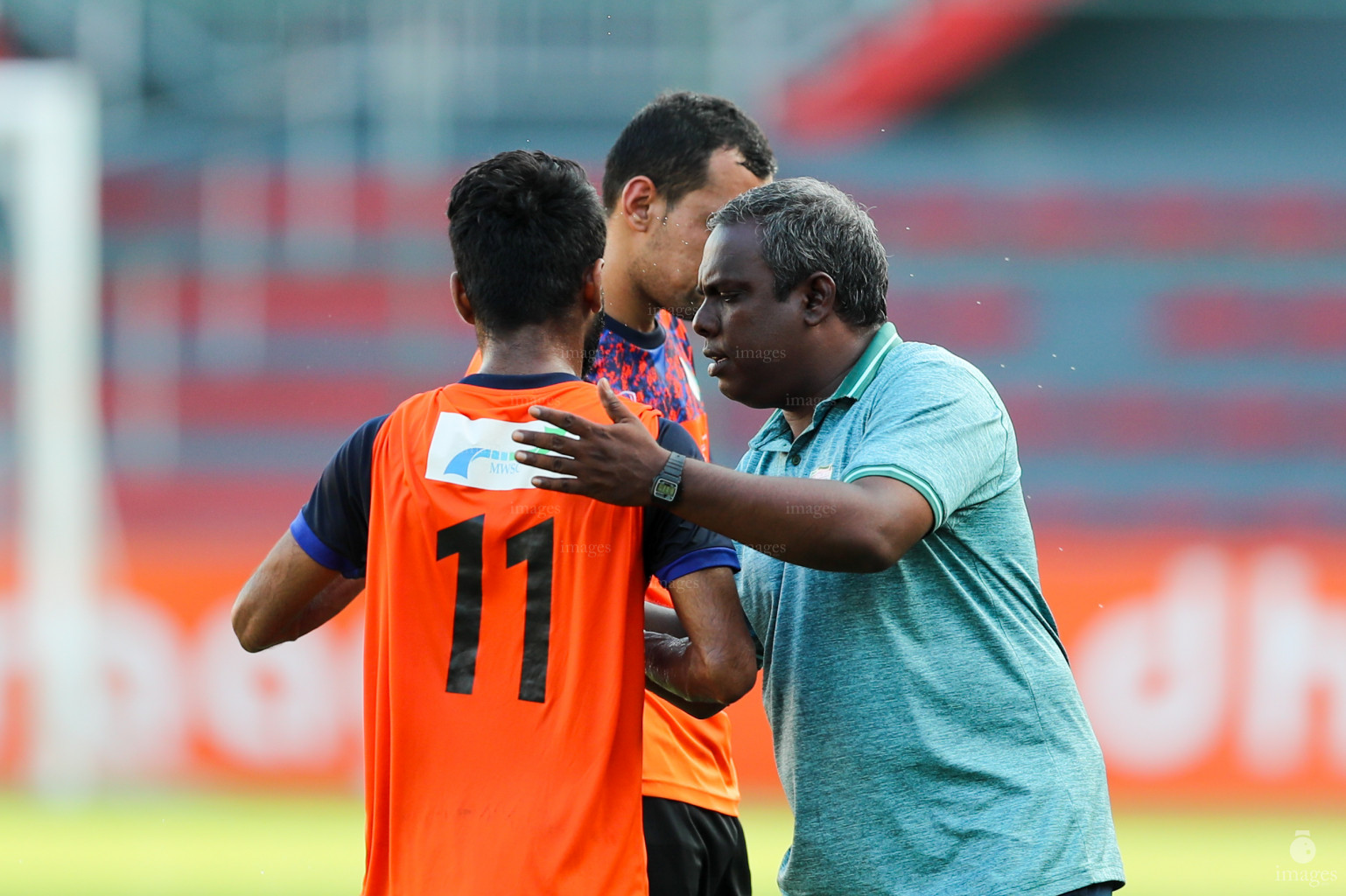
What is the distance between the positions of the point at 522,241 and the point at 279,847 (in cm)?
621

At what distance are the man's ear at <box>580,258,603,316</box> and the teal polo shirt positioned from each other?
16.8 inches

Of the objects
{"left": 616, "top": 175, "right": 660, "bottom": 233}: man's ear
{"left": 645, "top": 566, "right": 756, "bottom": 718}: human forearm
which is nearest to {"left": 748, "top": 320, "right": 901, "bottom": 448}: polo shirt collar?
{"left": 645, "top": 566, "right": 756, "bottom": 718}: human forearm

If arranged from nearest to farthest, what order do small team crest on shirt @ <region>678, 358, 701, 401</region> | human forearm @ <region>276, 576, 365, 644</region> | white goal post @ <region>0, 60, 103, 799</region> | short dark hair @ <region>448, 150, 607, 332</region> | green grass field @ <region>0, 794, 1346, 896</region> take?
short dark hair @ <region>448, 150, 607, 332</region>
human forearm @ <region>276, 576, 365, 644</region>
small team crest on shirt @ <region>678, 358, 701, 401</region>
green grass field @ <region>0, 794, 1346, 896</region>
white goal post @ <region>0, 60, 103, 799</region>

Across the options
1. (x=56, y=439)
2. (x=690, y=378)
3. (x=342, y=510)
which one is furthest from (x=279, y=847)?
(x=342, y=510)

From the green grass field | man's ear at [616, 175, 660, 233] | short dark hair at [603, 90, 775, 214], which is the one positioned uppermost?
short dark hair at [603, 90, 775, 214]

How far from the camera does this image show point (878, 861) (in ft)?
7.26

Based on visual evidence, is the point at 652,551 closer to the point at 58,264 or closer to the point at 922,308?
the point at 58,264

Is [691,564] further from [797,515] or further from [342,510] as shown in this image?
[342,510]

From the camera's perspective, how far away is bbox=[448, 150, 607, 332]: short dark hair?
2.13 meters

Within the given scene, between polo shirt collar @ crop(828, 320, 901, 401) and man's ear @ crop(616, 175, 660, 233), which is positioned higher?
man's ear @ crop(616, 175, 660, 233)

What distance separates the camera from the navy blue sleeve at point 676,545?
6.73 ft

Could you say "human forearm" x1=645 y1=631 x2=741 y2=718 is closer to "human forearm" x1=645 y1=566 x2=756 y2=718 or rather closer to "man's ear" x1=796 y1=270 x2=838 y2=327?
"human forearm" x1=645 y1=566 x2=756 y2=718

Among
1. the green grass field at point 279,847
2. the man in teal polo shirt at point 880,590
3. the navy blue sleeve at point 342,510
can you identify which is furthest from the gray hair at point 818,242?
the green grass field at point 279,847

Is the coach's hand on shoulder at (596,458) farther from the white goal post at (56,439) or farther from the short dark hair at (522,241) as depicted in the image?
the white goal post at (56,439)
